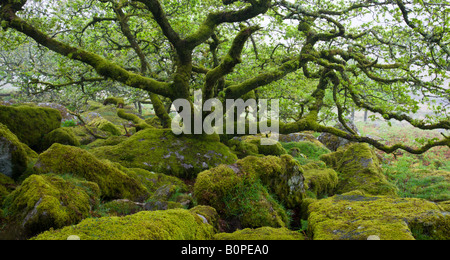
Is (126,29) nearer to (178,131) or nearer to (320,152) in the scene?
(178,131)

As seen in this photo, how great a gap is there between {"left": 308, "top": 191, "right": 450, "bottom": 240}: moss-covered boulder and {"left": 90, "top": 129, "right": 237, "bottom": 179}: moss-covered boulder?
21.0 feet

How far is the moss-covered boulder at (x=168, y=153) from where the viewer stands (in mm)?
10297

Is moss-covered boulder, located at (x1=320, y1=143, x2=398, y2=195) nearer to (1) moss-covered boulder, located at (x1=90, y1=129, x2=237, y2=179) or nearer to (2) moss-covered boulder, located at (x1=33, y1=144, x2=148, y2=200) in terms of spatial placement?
(1) moss-covered boulder, located at (x1=90, y1=129, x2=237, y2=179)

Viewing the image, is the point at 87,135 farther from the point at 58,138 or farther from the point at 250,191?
the point at 250,191

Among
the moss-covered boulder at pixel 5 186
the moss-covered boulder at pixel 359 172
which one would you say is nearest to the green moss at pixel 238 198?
the moss-covered boulder at pixel 5 186

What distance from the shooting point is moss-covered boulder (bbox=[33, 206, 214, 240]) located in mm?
3166

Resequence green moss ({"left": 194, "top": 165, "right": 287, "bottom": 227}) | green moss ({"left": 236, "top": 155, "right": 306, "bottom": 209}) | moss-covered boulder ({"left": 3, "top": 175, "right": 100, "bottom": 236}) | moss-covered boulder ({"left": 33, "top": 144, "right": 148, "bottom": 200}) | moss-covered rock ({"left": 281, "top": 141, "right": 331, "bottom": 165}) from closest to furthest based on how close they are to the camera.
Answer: moss-covered boulder ({"left": 3, "top": 175, "right": 100, "bottom": 236})
green moss ({"left": 194, "top": 165, "right": 287, "bottom": 227})
moss-covered boulder ({"left": 33, "top": 144, "right": 148, "bottom": 200})
green moss ({"left": 236, "top": 155, "right": 306, "bottom": 209})
moss-covered rock ({"left": 281, "top": 141, "right": 331, "bottom": 165})

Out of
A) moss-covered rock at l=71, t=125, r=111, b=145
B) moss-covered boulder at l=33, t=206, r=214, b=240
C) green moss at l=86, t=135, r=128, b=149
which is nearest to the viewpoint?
moss-covered boulder at l=33, t=206, r=214, b=240

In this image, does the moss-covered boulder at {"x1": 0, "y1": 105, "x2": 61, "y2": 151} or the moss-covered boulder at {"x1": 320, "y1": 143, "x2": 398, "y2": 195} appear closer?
the moss-covered boulder at {"x1": 0, "y1": 105, "x2": 61, "y2": 151}

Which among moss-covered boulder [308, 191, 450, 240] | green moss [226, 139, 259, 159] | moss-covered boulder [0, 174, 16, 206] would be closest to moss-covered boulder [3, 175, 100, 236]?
moss-covered boulder [0, 174, 16, 206]

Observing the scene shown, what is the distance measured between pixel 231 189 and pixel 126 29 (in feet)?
34.2

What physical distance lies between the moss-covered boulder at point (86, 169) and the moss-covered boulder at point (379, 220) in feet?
15.4

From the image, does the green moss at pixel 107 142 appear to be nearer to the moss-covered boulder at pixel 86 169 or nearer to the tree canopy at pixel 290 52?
the tree canopy at pixel 290 52
